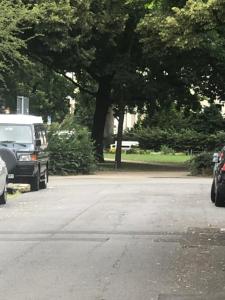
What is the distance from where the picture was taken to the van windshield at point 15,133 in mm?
20875

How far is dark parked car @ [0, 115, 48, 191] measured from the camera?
2028 cm

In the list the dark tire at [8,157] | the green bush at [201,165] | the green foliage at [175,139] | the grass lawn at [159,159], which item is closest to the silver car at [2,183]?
the dark tire at [8,157]

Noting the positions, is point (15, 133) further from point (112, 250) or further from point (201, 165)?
point (201, 165)

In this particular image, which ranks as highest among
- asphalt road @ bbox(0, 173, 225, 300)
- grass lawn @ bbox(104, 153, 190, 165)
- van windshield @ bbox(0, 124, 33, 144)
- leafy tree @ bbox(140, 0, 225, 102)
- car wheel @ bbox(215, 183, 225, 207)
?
leafy tree @ bbox(140, 0, 225, 102)

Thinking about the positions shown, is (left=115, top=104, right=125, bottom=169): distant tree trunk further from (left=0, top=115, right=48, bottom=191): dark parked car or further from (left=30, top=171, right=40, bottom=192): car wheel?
(left=30, top=171, right=40, bottom=192): car wheel

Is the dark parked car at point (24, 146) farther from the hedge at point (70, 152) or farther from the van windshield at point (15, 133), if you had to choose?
the hedge at point (70, 152)

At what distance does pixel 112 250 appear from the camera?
380 inches

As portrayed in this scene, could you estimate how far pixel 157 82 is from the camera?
122 feet

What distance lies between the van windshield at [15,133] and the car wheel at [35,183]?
1.13 m

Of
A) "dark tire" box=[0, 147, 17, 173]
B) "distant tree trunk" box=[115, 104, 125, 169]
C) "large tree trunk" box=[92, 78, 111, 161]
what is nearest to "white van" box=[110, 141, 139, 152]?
"large tree trunk" box=[92, 78, 111, 161]

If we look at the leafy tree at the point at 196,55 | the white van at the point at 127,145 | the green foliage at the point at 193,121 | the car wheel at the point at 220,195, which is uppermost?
the leafy tree at the point at 196,55

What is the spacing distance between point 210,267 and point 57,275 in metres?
1.94

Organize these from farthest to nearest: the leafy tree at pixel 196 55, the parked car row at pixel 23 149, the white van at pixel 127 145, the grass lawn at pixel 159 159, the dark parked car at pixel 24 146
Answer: the white van at pixel 127 145, the grass lawn at pixel 159 159, the leafy tree at pixel 196 55, the dark parked car at pixel 24 146, the parked car row at pixel 23 149

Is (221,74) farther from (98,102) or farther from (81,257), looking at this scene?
(81,257)
